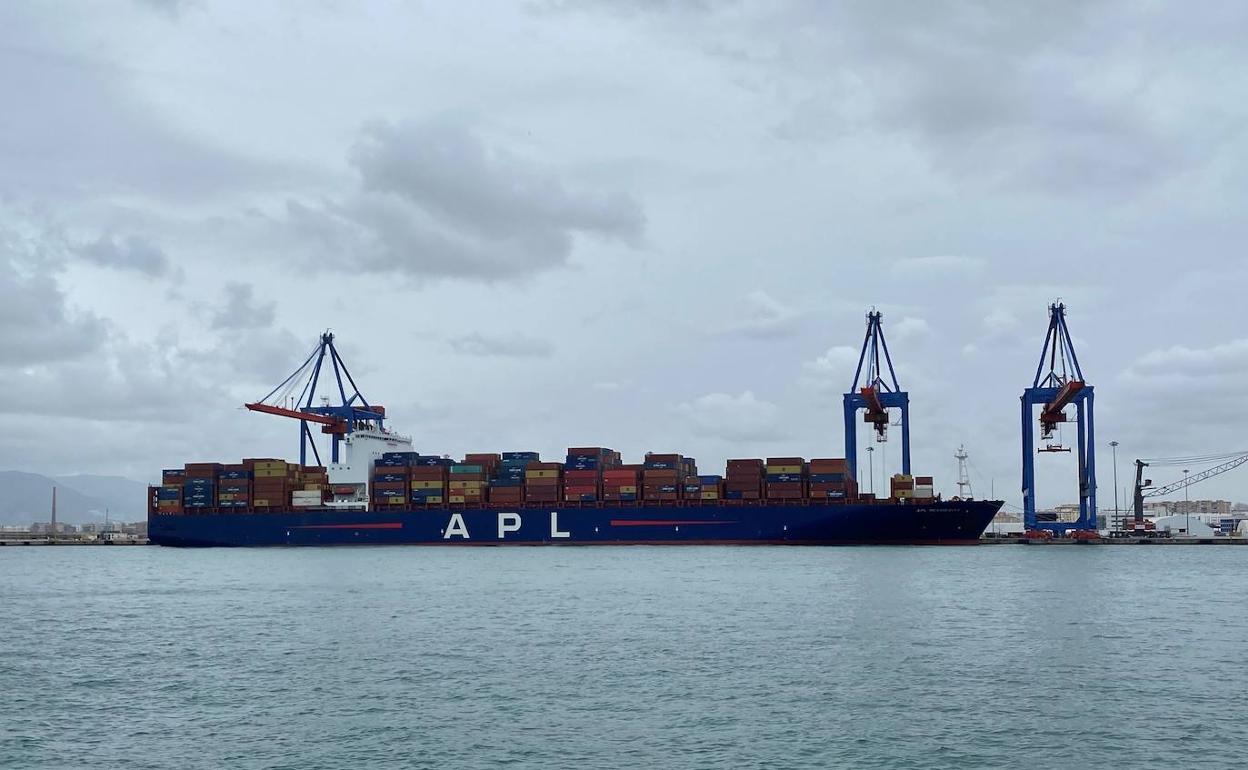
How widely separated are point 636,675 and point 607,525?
222 feet

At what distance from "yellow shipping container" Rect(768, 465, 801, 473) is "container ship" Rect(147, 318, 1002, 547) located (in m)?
0.10

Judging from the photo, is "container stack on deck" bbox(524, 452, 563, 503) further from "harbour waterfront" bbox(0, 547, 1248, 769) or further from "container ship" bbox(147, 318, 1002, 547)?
"harbour waterfront" bbox(0, 547, 1248, 769)

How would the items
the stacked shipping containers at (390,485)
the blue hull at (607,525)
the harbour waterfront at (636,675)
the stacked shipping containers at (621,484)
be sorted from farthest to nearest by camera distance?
the stacked shipping containers at (390,485)
the stacked shipping containers at (621,484)
the blue hull at (607,525)
the harbour waterfront at (636,675)

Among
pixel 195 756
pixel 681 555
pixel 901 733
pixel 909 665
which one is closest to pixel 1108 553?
pixel 681 555

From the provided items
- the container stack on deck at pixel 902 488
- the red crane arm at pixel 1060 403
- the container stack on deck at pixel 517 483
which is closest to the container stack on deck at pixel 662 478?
the container stack on deck at pixel 517 483

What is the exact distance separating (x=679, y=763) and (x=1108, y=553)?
87190 millimetres

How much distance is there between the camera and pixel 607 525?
99750mm

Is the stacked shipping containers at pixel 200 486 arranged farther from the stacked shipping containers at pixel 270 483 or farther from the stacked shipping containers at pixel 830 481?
the stacked shipping containers at pixel 830 481

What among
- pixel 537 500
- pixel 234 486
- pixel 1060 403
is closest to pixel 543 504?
pixel 537 500

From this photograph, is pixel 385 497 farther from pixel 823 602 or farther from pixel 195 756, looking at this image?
pixel 195 756

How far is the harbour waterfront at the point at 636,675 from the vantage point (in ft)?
78.8

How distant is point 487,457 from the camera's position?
10656cm

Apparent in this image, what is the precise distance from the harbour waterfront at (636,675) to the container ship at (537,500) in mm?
32409

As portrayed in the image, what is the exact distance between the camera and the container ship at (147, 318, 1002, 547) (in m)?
95.7
